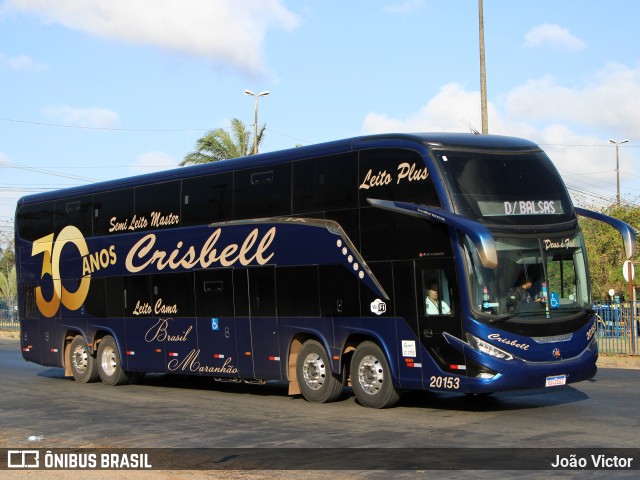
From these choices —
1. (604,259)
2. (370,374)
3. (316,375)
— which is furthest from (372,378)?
(604,259)

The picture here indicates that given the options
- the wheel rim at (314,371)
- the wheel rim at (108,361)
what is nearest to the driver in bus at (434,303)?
the wheel rim at (314,371)

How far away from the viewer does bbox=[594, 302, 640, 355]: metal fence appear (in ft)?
84.5

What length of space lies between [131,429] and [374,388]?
13.2 ft

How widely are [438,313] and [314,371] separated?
321 centimetres

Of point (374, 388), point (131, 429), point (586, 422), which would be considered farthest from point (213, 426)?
point (586, 422)

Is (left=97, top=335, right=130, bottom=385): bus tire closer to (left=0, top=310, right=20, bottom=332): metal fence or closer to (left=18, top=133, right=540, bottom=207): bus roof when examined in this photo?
(left=18, top=133, right=540, bottom=207): bus roof

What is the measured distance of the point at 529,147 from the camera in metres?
15.7

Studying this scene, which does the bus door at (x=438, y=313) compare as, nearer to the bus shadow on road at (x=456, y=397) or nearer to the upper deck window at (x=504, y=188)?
the upper deck window at (x=504, y=188)

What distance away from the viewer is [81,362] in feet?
75.5

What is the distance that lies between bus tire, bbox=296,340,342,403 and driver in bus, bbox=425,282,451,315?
2539 millimetres

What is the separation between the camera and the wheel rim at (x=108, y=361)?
2219 cm

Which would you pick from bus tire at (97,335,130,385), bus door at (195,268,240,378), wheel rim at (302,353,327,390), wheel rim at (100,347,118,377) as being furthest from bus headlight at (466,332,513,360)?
wheel rim at (100,347,118,377)

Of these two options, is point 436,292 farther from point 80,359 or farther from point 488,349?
point 80,359

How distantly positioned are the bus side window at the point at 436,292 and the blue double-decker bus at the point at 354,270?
0.08 feet
